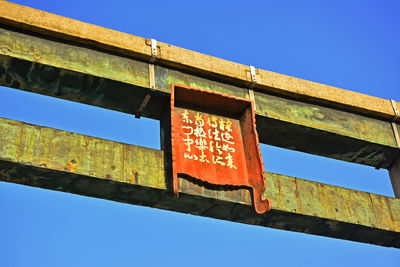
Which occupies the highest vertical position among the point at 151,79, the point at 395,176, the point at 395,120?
the point at 395,120

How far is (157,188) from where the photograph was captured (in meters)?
7.01

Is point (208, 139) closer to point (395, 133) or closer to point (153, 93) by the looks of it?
point (153, 93)

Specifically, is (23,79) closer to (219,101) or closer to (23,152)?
(23,152)

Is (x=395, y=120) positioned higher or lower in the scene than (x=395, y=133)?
higher

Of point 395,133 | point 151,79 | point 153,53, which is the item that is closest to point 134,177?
point 151,79

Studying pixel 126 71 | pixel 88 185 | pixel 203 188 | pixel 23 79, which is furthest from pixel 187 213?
pixel 23 79

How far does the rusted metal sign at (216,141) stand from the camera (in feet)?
23.9

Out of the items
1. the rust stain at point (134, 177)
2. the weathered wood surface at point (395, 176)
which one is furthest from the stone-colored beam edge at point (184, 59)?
the rust stain at point (134, 177)

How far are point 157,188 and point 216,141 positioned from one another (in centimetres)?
102

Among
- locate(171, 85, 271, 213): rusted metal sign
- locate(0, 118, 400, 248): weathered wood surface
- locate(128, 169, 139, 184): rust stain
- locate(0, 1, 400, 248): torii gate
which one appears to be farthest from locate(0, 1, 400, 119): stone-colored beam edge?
locate(128, 169, 139, 184): rust stain

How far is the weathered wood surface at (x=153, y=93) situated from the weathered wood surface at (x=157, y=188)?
2.63ft

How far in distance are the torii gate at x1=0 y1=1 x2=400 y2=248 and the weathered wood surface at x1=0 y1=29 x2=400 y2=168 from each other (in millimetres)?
13

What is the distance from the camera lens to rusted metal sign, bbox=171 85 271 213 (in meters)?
7.27

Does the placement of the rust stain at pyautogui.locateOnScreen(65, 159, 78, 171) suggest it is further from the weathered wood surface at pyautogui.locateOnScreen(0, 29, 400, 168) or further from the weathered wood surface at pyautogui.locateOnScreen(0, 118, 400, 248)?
the weathered wood surface at pyautogui.locateOnScreen(0, 29, 400, 168)
